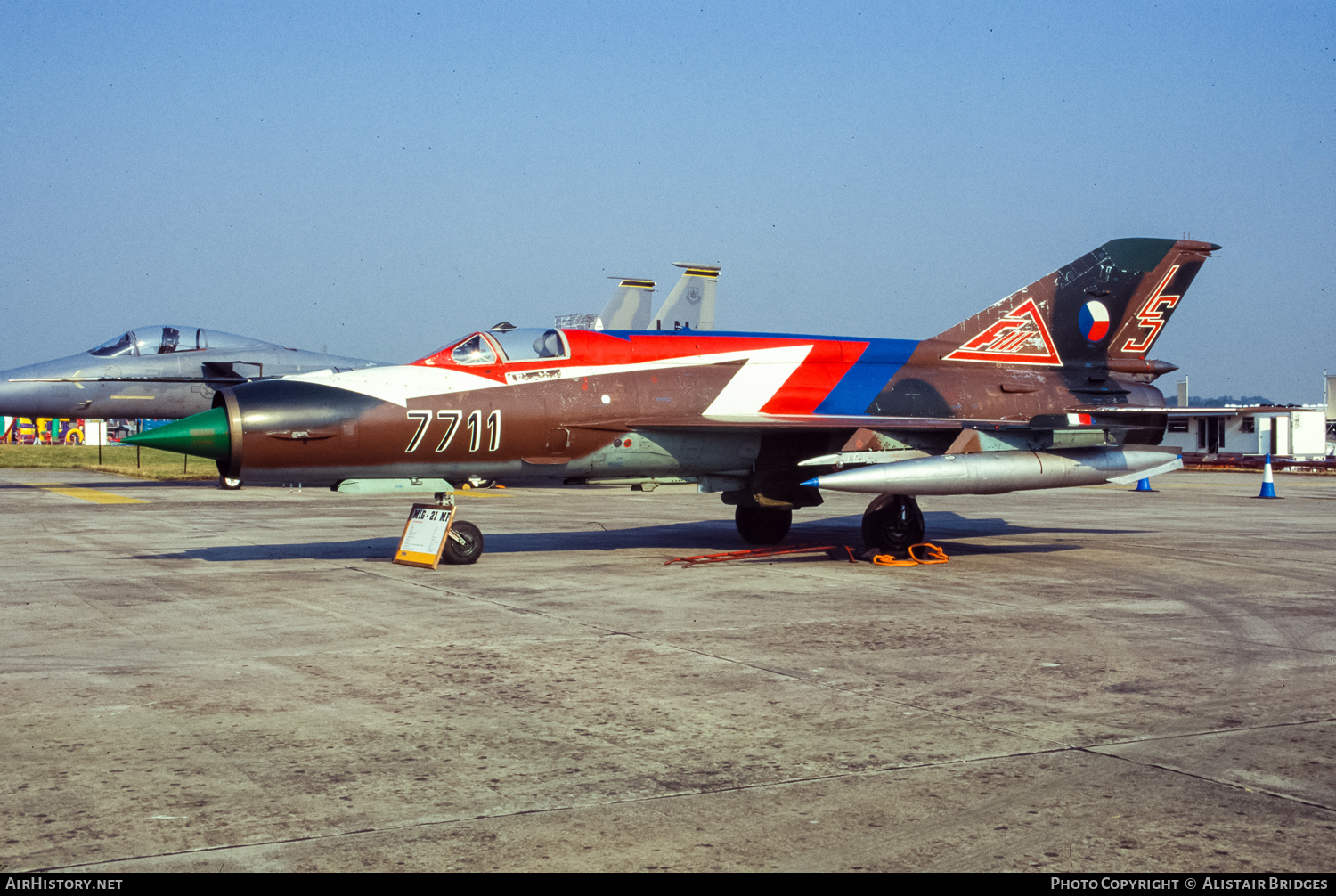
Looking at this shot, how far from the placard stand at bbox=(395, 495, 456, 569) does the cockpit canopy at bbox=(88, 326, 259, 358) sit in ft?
46.9

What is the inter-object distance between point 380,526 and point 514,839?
13199 millimetres

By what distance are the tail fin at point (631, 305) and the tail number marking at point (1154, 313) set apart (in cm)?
2172

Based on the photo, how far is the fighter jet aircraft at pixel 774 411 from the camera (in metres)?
11.1

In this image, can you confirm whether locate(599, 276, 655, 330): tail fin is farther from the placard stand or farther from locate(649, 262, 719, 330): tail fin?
the placard stand

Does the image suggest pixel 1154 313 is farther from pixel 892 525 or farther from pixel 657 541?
pixel 657 541

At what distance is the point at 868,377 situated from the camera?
13.4 m

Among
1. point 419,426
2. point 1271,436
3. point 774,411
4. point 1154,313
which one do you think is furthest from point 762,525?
point 1271,436

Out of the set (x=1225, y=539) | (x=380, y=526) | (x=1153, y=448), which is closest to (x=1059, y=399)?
(x=1153, y=448)

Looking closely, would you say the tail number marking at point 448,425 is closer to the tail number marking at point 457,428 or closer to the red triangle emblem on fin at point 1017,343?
the tail number marking at point 457,428

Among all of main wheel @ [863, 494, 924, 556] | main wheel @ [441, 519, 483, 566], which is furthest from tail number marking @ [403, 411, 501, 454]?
main wheel @ [863, 494, 924, 556]

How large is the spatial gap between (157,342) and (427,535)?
49.7 feet

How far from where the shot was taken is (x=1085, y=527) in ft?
55.1

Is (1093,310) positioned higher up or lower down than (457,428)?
higher up

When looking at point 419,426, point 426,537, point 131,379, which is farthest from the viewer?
point 131,379
